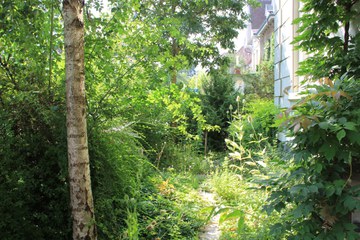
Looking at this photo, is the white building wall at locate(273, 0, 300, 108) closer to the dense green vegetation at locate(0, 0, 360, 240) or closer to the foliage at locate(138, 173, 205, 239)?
the foliage at locate(138, 173, 205, 239)

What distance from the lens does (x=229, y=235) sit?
3.01 metres

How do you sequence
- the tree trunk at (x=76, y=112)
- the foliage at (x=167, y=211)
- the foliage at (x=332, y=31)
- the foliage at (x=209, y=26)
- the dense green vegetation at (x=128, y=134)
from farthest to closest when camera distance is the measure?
the foliage at (x=209, y=26)
the foliage at (x=167, y=211)
the foliage at (x=332, y=31)
the tree trunk at (x=76, y=112)
the dense green vegetation at (x=128, y=134)

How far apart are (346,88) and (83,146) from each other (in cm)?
166

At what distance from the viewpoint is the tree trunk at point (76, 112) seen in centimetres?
199

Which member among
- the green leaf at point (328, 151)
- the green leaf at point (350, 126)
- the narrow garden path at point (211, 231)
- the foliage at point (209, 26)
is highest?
the foliage at point (209, 26)

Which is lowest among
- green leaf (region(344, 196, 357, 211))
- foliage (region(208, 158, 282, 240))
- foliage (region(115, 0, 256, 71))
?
foliage (region(208, 158, 282, 240))

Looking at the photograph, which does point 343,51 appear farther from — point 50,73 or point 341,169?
point 50,73

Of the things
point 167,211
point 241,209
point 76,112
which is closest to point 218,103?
point 241,209

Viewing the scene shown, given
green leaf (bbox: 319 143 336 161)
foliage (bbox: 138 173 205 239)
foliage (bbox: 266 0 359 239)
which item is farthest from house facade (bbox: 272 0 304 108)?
green leaf (bbox: 319 143 336 161)

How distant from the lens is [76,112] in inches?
79.1

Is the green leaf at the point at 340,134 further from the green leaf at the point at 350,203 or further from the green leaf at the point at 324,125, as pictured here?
the green leaf at the point at 350,203

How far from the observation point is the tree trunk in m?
1.99

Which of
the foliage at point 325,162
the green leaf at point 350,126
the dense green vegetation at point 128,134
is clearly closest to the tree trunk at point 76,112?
the dense green vegetation at point 128,134

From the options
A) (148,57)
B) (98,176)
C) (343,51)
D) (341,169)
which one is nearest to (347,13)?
(343,51)
